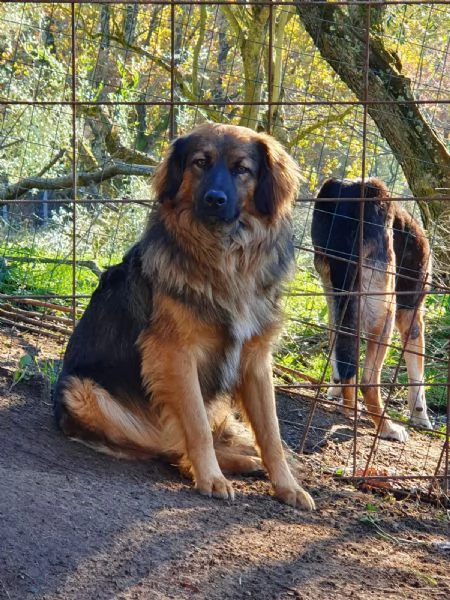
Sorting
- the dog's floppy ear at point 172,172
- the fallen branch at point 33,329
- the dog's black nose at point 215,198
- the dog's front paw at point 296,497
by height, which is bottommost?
the dog's front paw at point 296,497

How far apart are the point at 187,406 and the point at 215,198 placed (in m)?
1.14

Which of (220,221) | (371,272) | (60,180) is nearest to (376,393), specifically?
(371,272)

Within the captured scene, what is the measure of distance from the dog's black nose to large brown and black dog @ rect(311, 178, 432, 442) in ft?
6.75

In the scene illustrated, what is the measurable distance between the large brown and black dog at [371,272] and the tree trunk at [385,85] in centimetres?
55

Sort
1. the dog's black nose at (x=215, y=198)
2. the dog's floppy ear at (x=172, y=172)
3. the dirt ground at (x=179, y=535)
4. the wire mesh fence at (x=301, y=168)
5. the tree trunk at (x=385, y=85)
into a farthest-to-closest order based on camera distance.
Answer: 1. the tree trunk at (x=385, y=85)
2. the wire mesh fence at (x=301, y=168)
3. the dog's floppy ear at (x=172, y=172)
4. the dog's black nose at (x=215, y=198)
5. the dirt ground at (x=179, y=535)

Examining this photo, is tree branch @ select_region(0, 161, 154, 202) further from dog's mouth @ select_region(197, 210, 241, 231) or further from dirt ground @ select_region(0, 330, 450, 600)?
dog's mouth @ select_region(197, 210, 241, 231)

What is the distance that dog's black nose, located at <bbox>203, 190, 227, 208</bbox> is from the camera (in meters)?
4.20

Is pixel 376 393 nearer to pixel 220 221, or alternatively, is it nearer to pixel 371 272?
pixel 371 272

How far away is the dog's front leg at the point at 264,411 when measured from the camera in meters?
4.55

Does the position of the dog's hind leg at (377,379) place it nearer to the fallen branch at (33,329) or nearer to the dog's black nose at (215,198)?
the dog's black nose at (215,198)

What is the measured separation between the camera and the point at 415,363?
7.08m

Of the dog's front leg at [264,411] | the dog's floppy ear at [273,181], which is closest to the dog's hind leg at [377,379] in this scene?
the dog's front leg at [264,411]

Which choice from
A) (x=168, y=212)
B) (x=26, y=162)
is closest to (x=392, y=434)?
(x=168, y=212)

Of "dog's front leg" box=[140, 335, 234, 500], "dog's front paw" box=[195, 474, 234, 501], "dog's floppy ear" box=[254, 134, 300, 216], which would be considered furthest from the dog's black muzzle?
"dog's front paw" box=[195, 474, 234, 501]
